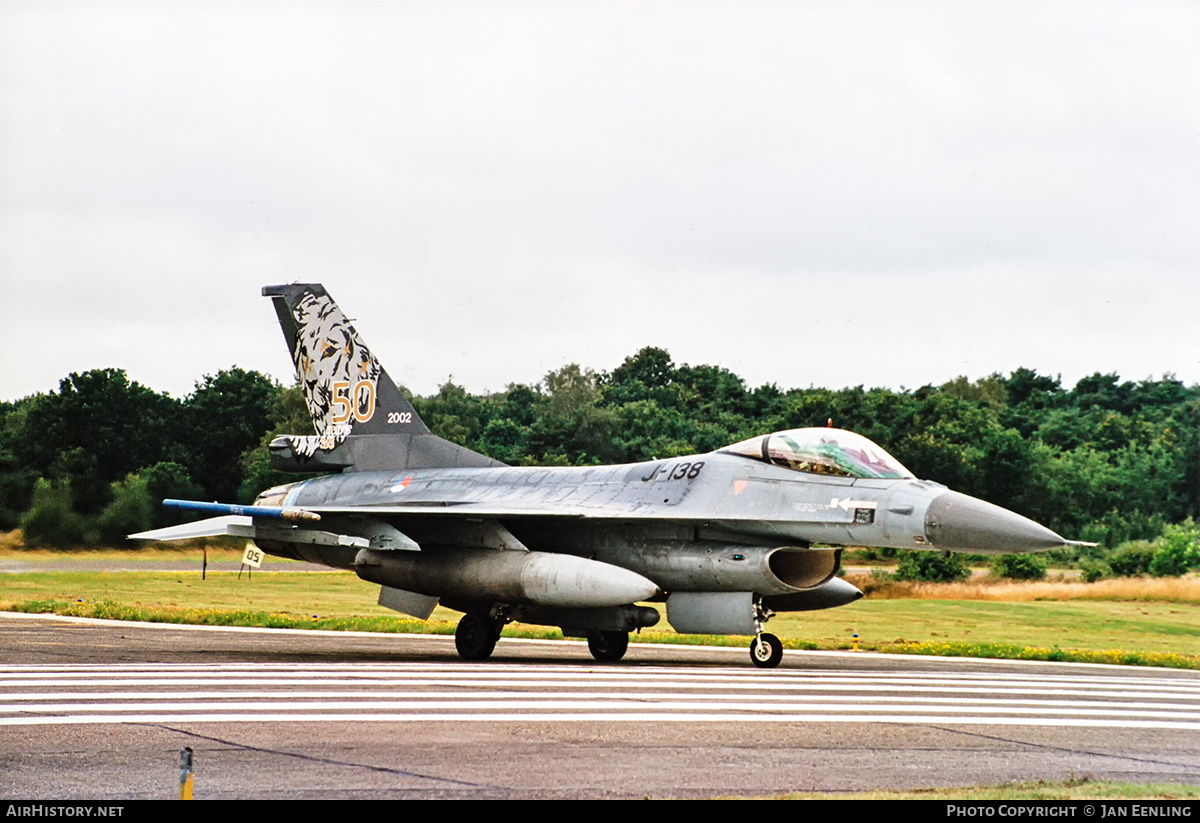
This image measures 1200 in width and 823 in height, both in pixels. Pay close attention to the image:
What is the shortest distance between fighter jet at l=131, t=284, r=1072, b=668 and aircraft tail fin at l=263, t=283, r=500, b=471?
118cm

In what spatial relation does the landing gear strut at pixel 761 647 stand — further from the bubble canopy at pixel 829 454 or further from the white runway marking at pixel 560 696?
the bubble canopy at pixel 829 454

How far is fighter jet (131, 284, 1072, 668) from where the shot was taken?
15.3 metres

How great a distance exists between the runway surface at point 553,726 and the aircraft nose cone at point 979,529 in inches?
58.6

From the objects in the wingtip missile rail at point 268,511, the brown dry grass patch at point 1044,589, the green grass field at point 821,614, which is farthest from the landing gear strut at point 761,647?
the brown dry grass patch at point 1044,589

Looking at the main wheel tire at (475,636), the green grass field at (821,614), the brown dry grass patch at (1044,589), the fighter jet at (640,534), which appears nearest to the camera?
the fighter jet at (640,534)

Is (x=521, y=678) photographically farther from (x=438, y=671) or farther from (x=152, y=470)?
(x=152, y=470)

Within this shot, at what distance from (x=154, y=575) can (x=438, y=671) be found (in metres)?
17.9

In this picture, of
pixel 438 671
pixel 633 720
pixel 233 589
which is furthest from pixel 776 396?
pixel 633 720

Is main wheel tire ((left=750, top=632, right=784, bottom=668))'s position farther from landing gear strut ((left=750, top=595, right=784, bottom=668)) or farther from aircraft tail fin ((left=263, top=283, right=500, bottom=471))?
aircraft tail fin ((left=263, top=283, right=500, bottom=471))

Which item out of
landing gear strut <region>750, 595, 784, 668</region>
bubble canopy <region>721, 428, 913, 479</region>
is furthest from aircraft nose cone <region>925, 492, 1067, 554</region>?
landing gear strut <region>750, 595, 784, 668</region>

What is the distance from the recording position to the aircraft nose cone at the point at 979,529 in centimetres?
1435

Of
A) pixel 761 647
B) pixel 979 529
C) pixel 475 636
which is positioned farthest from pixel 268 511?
pixel 979 529

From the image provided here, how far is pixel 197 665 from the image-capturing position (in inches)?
588

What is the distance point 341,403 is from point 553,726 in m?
12.4
